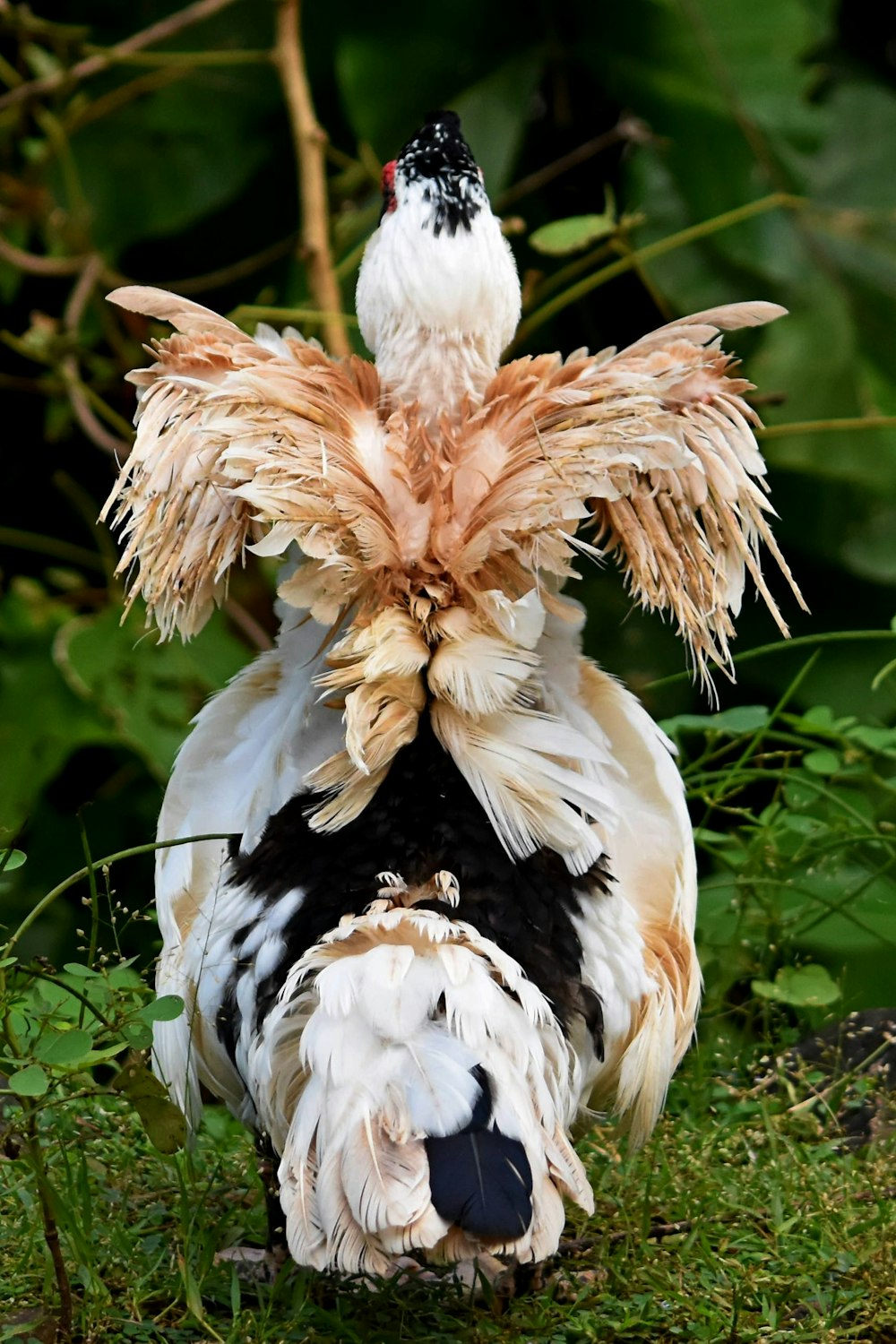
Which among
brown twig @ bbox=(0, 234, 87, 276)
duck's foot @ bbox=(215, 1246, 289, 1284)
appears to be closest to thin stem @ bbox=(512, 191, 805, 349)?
brown twig @ bbox=(0, 234, 87, 276)

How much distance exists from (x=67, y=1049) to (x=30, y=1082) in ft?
0.25

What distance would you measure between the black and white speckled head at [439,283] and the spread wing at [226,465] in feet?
0.64

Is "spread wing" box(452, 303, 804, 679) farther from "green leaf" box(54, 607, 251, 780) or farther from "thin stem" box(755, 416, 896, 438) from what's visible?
"green leaf" box(54, 607, 251, 780)

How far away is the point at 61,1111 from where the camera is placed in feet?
7.22

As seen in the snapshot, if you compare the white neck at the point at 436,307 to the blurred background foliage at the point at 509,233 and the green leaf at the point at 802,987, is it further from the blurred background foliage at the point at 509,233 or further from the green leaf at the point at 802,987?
the blurred background foliage at the point at 509,233

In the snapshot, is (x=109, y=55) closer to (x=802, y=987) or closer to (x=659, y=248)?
(x=659, y=248)

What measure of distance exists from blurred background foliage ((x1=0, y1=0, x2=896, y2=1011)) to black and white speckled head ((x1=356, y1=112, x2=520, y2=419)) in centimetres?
136

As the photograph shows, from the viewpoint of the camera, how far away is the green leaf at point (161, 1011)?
1.81 m

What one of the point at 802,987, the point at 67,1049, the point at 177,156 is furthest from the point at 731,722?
the point at 177,156

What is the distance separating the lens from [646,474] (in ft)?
6.59

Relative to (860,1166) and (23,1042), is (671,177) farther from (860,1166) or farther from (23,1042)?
(23,1042)

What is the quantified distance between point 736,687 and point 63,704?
169 cm

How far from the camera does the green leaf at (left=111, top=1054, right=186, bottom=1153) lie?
1.89 m

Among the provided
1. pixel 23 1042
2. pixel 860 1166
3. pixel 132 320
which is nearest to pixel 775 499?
pixel 132 320
